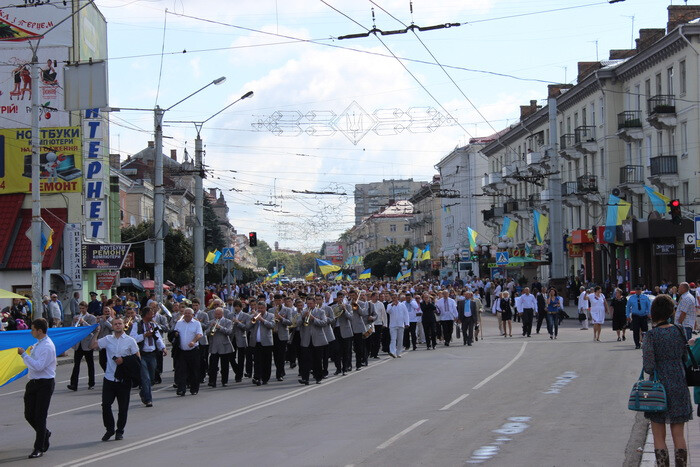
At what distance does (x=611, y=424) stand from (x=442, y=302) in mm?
18076

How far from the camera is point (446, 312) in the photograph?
31578mm

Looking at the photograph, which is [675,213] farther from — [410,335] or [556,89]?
[556,89]

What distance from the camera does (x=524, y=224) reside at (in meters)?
77.8

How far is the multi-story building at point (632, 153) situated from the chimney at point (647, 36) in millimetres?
72

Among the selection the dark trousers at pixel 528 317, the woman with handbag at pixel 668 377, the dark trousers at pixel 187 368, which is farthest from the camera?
the dark trousers at pixel 528 317

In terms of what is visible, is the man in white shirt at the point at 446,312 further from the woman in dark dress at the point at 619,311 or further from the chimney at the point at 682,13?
the chimney at the point at 682,13

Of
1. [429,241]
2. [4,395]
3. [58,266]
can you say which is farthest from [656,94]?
[429,241]

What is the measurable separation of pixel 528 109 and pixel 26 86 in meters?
45.1

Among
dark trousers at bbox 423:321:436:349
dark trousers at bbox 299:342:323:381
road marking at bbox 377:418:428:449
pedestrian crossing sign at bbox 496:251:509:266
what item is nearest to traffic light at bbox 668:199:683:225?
dark trousers at bbox 423:321:436:349

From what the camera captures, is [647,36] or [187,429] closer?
[187,429]

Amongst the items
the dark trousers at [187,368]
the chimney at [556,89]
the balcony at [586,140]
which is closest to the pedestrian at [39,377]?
the dark trousers at [187,368]

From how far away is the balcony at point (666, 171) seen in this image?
157ft

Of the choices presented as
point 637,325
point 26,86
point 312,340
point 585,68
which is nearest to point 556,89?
point 585,68

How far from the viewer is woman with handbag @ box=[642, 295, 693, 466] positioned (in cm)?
908
